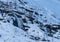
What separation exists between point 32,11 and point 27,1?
1.09 metres

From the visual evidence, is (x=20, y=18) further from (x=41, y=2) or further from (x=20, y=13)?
(x=41, y=2)

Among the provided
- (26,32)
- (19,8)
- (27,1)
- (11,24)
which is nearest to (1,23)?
(11,24)

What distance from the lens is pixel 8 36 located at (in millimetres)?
7156

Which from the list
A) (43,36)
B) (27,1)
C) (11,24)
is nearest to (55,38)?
(43,36)

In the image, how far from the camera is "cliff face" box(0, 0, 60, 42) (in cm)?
755

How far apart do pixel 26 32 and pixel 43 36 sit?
57 cm

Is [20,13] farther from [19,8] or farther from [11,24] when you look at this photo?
[11,24]

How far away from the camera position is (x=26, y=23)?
8828 millimetres

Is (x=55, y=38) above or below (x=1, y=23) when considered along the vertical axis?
below

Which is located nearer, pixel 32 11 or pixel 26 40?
pixel 26 40

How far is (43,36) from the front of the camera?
26.8 ft

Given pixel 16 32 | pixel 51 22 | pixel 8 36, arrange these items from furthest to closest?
pixel 51 22 → pixel 16 32 → pixel 8 36

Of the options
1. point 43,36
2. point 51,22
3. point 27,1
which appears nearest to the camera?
A: point 43,36

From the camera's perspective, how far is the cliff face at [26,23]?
7.55 m
